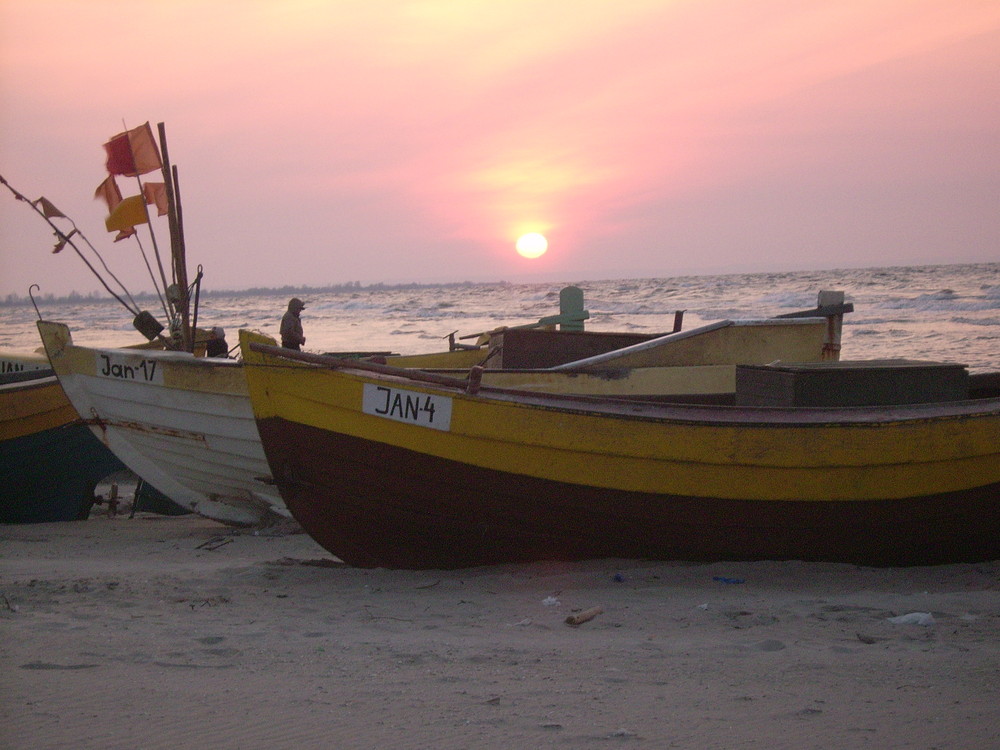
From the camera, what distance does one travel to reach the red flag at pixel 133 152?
32.6 ft

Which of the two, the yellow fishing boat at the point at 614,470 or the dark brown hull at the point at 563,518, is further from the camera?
the dark brown hull at the point at 563,518

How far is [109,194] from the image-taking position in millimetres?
10672

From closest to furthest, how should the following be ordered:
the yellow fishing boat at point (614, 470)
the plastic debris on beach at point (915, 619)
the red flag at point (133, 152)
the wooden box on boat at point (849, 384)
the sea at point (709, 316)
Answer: the plastic debris on beach at point (915, 619) < the yellow fishing boat at point (614, 470) < the wooden box on boat at point (849, 384) < the red flag at point (133, 152) < the sea at point (709, 316)

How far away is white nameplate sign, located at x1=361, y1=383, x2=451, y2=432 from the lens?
541 centimetres

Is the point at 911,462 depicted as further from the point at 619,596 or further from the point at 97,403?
the point at 97,403

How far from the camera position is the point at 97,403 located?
8031 mm

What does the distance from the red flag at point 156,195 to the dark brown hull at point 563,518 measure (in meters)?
5.98

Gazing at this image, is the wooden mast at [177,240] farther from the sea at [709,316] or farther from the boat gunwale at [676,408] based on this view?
the sea at [709,316]

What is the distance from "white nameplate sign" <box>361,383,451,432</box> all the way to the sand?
3.25 ft

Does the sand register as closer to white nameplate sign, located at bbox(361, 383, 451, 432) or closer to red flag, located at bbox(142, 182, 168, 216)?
white nameplate sign, located at bbox(361, 383, 451, 432)

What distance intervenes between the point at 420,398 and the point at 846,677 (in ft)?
8.73

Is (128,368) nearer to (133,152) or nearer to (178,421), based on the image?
(178,421)

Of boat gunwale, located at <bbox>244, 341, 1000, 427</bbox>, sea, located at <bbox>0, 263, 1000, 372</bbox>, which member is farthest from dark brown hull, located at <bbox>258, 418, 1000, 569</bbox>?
sea, located at <bbox>0, 263, 1000, 372</bbox>

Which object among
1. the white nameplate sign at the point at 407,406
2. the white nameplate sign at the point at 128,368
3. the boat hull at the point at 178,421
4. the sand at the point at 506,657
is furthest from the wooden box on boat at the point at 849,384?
the white nameplate sign at the point at 128,368
